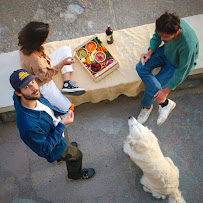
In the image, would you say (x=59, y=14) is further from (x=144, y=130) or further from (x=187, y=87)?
(x=144, y=130)

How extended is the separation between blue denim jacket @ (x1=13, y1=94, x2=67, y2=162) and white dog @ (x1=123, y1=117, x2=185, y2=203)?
0.81 m

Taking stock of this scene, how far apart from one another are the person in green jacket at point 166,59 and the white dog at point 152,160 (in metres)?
0.79

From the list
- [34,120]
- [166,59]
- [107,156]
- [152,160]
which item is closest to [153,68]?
[166,59]

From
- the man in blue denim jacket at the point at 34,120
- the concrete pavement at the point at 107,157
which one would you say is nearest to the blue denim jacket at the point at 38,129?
the man in blue denim jacket at the point at 34,120

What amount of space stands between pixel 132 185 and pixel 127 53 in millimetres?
2056

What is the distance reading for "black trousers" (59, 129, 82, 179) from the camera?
2.56 m

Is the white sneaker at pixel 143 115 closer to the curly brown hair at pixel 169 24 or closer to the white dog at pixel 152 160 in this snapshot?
the white dog at pixel 152 160

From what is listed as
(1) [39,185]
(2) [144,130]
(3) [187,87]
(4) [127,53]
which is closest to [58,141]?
(2) [144,130]

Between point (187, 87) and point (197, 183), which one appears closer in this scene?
point (197, 183)

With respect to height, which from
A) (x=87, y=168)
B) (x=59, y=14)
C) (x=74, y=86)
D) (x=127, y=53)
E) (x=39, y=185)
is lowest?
(x=39, y=185)

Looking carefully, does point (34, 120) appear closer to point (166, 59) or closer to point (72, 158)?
point (72, 158)

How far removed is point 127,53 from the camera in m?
3.38

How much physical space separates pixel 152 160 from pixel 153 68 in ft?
4.65

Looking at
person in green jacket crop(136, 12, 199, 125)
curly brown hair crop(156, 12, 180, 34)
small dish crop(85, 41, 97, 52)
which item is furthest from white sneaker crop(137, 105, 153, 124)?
curly brown hair crop(156, 12, 180, 34)
